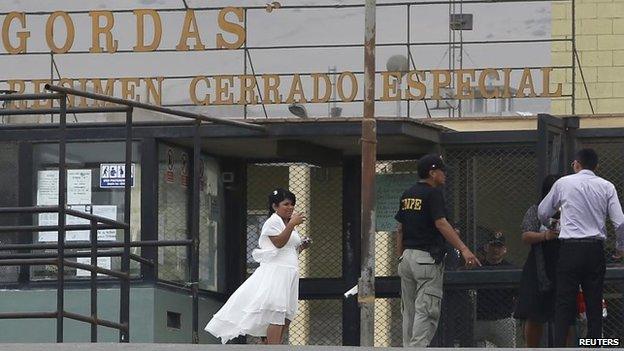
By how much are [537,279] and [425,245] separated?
1.09 m

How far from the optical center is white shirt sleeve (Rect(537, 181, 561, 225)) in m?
15.1

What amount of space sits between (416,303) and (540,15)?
24.3 ft

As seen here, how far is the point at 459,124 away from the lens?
19.6 metres

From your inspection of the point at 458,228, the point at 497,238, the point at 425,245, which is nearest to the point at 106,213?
the point at 458,228

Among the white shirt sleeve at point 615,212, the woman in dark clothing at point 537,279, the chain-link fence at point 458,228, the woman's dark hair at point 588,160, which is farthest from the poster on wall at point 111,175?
the white shirt sleeve at point 615,212

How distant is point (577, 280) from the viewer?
48.5ft

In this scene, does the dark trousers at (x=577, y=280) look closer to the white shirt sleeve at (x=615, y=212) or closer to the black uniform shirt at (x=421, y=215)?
the white shirt sleeve at (x=615, y=212)

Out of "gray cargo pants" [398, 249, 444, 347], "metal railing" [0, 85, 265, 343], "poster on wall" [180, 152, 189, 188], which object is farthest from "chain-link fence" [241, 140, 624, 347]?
"metal railing" [0, 85, 265, 343]

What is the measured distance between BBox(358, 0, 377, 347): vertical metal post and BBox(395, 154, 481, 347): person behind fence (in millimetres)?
1781

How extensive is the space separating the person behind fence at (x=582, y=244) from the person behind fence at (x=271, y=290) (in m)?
2.11

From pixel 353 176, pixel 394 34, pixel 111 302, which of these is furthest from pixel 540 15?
pixel 111 302

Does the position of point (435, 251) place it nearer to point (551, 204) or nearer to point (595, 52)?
point (551, 204)

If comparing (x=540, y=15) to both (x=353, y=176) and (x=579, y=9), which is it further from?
(x=353, y=176)

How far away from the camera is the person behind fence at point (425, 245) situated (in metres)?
15.1
